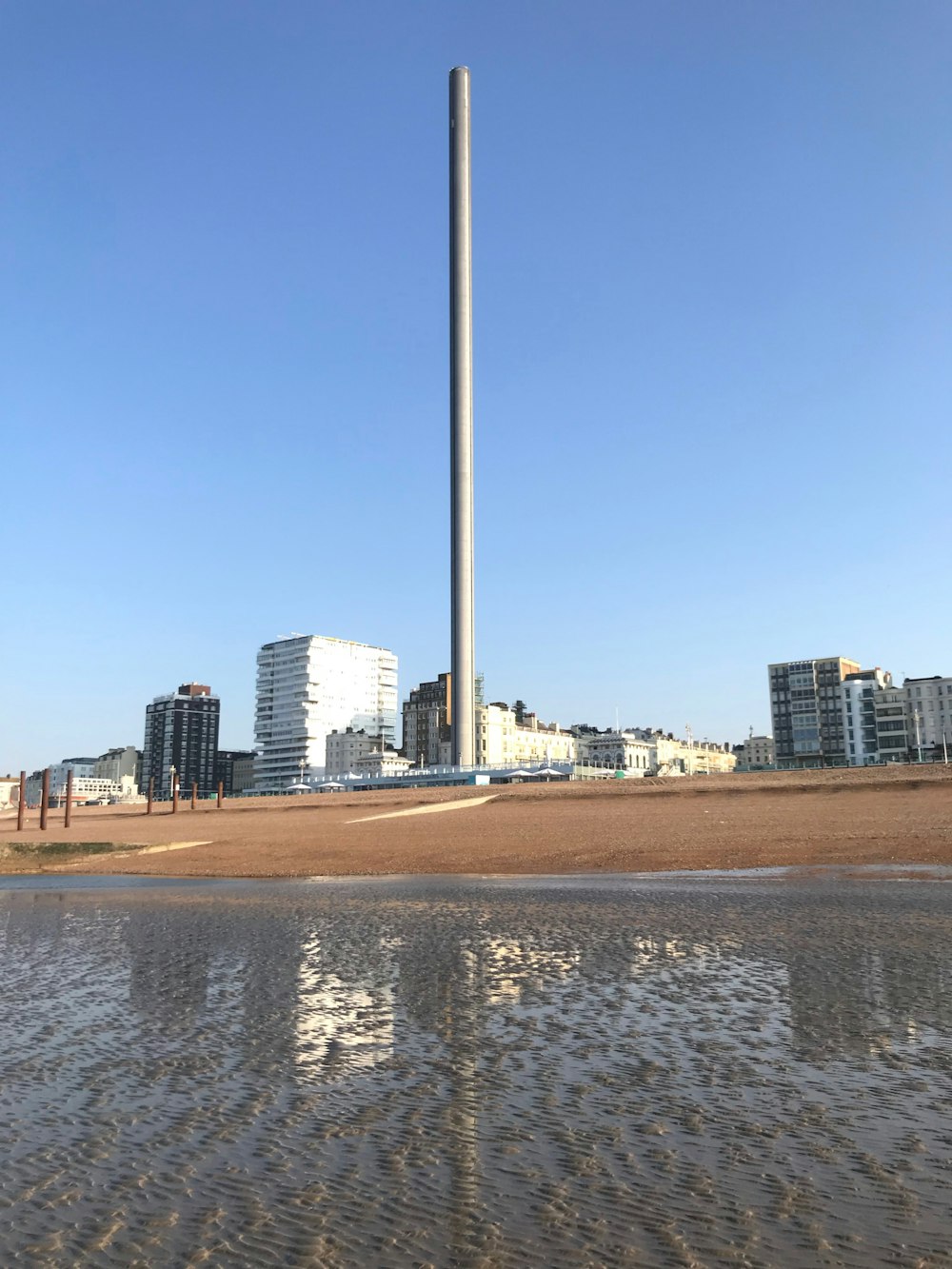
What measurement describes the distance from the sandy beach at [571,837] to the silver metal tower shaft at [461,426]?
76.1 meters

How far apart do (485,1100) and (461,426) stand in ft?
413

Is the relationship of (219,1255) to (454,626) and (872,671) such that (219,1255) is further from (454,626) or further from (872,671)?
(872,671)

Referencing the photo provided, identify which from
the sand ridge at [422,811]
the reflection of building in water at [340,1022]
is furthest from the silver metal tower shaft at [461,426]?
the reflection of building in water at [340,1022]

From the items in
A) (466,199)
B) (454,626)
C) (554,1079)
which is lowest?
(554,1079)

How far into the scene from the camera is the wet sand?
3752 millimetres

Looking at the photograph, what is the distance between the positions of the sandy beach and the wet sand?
13.4 m

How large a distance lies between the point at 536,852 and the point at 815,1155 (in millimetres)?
Result: 23997

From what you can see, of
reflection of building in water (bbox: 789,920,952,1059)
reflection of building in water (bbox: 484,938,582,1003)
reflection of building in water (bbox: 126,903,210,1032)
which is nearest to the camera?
reflection of building in water (bbox: 789,920,952,1059)

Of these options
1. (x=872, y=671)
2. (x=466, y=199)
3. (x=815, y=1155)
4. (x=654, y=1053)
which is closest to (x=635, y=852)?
(x=654, y=1053)

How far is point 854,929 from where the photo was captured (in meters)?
12.1

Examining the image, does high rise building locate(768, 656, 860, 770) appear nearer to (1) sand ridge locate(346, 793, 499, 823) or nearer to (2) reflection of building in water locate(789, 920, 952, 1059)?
(1) sand ridge locate(346, 793, 499, 823)

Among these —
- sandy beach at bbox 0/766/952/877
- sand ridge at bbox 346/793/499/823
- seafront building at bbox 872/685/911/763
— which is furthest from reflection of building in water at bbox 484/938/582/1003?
seafront building at bbox 872/685/911/763

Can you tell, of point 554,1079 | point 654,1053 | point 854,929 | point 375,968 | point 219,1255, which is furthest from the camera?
point 854,929

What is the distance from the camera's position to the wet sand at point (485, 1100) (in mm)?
3752
